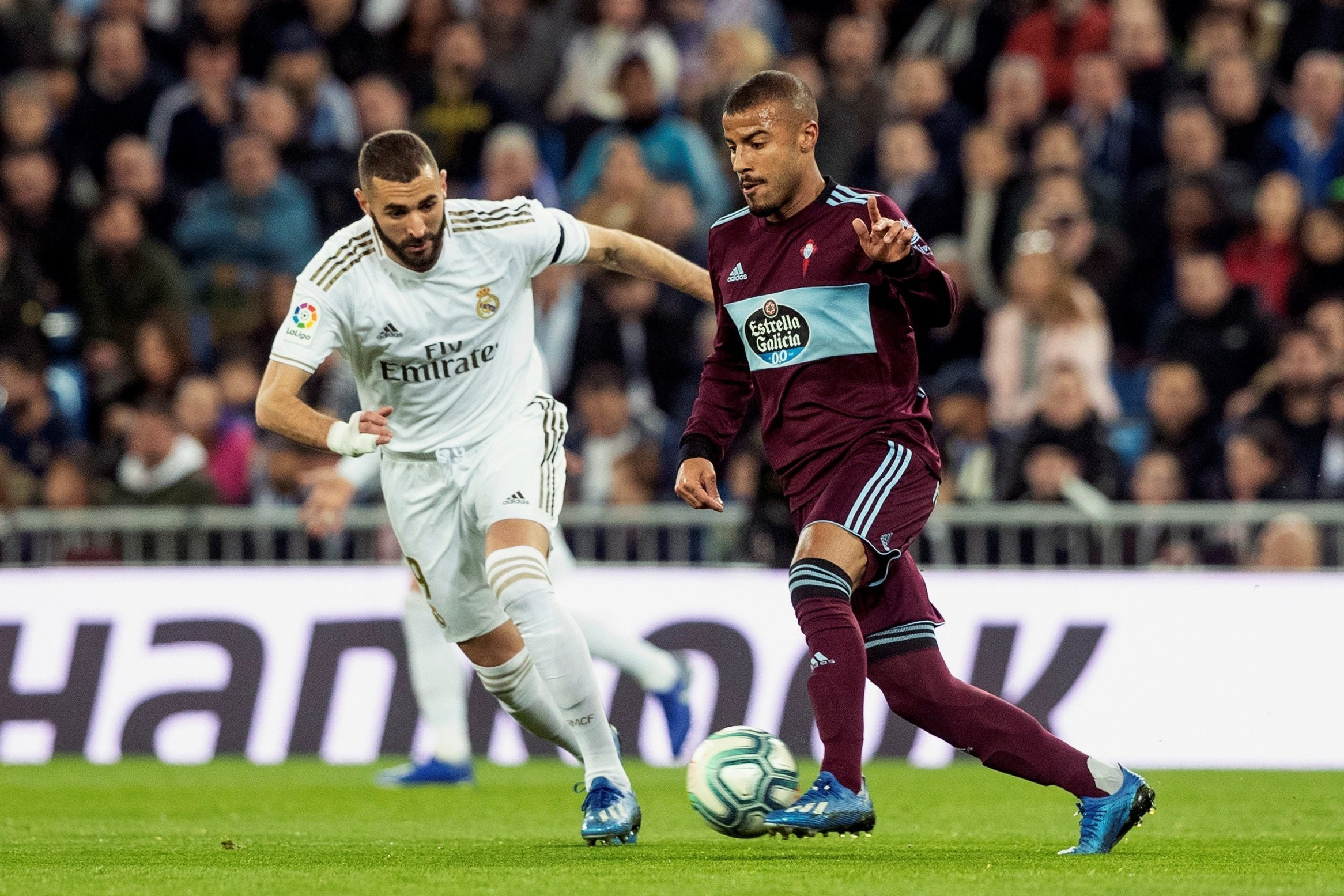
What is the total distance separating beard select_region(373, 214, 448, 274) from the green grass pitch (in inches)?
81.3

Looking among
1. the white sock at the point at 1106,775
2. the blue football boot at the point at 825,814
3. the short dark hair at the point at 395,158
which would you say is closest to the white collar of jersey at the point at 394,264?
the short dark hair at the point at 395,158

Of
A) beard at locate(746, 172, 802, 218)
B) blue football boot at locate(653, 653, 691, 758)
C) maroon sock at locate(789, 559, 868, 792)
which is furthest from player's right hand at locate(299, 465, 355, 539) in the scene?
blue football boot at locate(653, 653, 691, 758)

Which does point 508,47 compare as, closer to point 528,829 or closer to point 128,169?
point 128,169

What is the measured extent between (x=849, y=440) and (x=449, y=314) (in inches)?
74.5

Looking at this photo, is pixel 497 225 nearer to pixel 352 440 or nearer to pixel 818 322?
pixel 352 440

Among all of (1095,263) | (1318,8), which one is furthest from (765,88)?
(1318,8)

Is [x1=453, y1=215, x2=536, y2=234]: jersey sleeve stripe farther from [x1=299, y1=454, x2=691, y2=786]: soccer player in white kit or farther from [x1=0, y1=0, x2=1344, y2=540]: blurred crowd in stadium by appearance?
[x1=0, y1=0, x2=1344, y2=540]: blurred crowd in stadium

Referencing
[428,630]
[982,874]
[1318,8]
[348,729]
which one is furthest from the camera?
[1318,8]

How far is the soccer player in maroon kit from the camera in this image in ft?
20.3

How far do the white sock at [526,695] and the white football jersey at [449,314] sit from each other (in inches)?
33.5

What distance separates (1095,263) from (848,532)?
302 inches

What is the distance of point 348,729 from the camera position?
11.8 meters

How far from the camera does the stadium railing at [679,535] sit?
38.7 ft

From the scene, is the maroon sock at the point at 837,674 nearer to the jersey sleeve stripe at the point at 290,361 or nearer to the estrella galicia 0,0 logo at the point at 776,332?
the estrella galicia 0,0 logo at the point at 776,332
